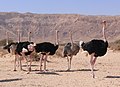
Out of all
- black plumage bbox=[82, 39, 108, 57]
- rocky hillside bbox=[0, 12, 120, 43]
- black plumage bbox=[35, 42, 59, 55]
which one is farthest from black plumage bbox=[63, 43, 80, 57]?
rocky hillside bbox=[0, 12, 120, 43]

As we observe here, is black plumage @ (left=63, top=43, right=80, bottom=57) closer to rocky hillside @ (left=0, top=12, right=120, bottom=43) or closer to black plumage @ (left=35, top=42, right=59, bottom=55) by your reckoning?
black plumage @ (left=35, top=42, right=59, bottom=55)

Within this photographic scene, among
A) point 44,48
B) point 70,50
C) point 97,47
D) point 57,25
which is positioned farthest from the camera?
point 57,25

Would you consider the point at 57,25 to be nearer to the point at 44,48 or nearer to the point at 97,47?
the point at 44,48

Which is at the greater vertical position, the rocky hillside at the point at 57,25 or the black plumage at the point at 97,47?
the rocky hillside at the point at 57,25

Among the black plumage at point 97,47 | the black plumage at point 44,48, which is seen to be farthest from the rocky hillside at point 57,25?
the black plumage at point 97,47

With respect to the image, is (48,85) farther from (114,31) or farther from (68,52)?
(114,31)

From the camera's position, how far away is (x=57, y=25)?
145375 mm

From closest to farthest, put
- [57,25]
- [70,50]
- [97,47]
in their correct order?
[97,47] → [70,50] → [57,25]

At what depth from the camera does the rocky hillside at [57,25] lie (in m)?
131

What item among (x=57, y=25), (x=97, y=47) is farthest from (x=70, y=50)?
(x=57, y=25)

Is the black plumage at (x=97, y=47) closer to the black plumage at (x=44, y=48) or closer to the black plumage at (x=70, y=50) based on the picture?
the black plumage at (x=44, y=48)

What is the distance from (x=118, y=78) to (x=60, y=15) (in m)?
139

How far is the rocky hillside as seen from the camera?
13112 cm

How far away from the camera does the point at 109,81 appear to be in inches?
582
